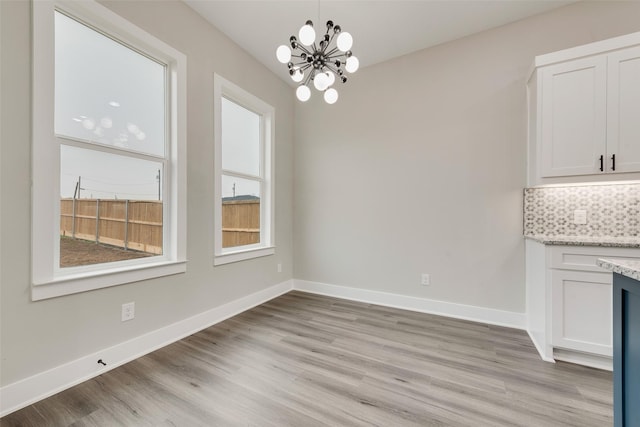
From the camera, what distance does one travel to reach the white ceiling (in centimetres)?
245

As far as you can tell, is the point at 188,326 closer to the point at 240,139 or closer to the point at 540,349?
the point at 240,139

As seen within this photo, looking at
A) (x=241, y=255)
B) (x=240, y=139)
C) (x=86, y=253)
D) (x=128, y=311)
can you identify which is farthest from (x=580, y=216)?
(x=86, y=253)

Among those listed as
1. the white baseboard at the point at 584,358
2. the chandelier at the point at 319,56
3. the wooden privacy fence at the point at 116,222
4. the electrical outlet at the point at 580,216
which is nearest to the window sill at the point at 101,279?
the wooden privacy fence at the point at 116,222

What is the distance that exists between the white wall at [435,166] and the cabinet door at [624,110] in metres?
0.54

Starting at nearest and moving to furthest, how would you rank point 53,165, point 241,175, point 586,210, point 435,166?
1. point 53,165
2. point 586,210
3. point 435,166
4. point 241,175

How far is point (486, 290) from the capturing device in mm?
2799

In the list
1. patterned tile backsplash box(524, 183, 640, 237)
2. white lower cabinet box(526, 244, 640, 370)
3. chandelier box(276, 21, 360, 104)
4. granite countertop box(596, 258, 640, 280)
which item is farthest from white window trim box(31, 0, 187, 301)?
patterned tile backsplash box(524, 183, 640, 237)

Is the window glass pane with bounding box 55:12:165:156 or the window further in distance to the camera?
the window

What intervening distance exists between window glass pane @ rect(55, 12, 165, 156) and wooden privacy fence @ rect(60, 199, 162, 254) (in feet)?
1.55

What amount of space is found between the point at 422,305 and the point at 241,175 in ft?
8.82

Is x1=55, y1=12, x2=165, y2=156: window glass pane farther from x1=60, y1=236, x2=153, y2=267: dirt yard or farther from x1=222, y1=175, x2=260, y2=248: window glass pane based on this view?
x1=222, y1=175, x2=260, y2=248: window glass pane

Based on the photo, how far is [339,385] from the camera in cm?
177

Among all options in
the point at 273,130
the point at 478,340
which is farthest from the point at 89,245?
the point at 478,340

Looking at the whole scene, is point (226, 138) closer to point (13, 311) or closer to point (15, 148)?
point (15, 148)
